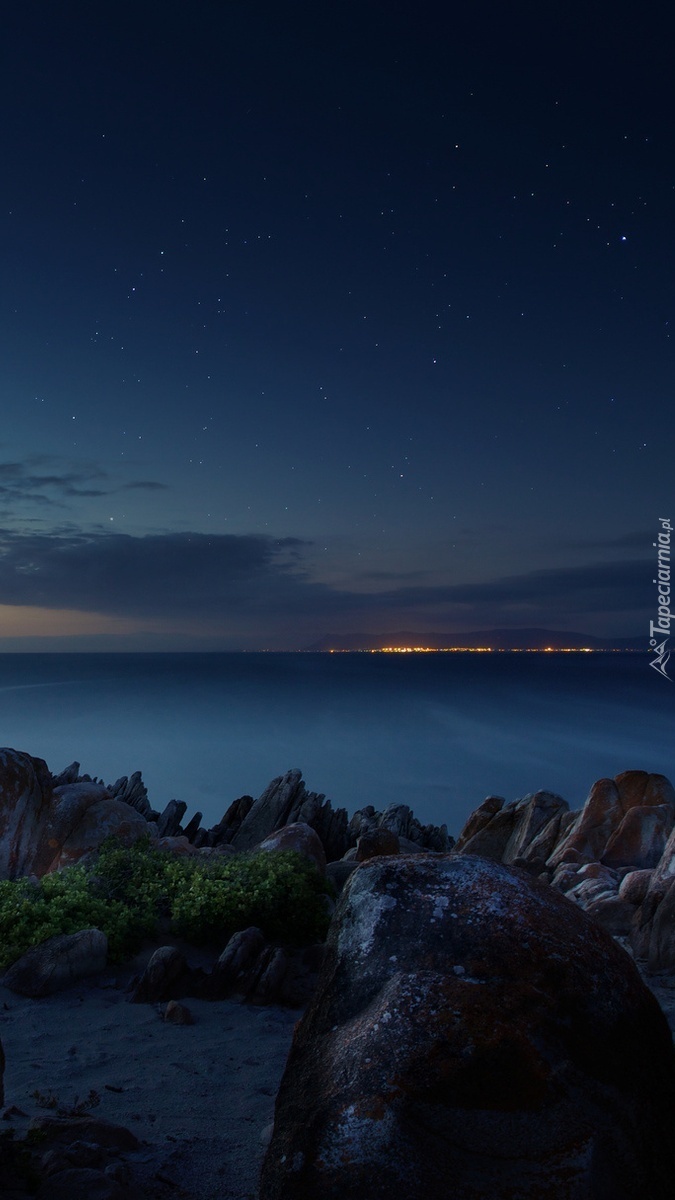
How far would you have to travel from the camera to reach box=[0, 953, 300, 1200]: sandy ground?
5.29 meters

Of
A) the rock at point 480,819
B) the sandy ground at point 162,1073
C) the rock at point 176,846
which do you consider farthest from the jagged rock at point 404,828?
the sandy ground at point 162,1073

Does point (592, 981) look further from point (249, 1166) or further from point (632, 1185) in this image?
point (249, 1166)

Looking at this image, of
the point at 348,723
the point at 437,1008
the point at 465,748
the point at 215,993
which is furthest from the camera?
the point at 348,723

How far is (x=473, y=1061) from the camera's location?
11.5 feet

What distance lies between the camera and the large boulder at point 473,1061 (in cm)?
334

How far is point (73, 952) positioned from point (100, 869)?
264cm

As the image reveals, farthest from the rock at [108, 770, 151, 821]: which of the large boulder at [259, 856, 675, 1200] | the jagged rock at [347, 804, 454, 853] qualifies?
the large boulder at [259, 856, 675, 1200]

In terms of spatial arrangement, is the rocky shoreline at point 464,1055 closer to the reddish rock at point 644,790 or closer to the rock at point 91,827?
the rock at point 91,827

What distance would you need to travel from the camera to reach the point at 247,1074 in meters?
7.08

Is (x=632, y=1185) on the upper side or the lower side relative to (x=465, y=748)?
upper

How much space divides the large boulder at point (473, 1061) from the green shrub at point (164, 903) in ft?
23.1

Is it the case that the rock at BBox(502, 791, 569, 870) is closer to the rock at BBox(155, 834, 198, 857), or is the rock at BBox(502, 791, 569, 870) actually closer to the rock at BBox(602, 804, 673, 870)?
the rock at BBox(602, 804, 673, 870)

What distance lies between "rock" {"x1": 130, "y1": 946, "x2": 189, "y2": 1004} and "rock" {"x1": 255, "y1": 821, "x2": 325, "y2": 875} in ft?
16.3

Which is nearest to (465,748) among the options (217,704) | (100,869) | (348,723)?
(348,723)
